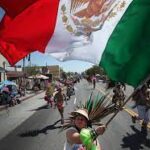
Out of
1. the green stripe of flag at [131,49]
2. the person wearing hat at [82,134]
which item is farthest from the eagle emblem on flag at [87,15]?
the person wearing hat at [82,134]

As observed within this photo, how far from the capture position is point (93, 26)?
5512mm

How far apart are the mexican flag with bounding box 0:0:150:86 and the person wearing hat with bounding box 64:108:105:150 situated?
2.40 ft

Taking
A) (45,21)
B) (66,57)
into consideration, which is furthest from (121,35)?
(45,21)

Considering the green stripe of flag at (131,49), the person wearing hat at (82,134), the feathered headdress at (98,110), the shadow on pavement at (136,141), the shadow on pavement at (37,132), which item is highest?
the green stripe of flag at (131,49)

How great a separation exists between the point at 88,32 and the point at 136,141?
834 centimetres

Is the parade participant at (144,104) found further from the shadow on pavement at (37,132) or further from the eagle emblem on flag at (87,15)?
the eagle emblem on flag at (87,15)

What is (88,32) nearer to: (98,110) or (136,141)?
(98,110)

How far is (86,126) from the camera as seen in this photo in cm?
577

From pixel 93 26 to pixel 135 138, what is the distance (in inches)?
353

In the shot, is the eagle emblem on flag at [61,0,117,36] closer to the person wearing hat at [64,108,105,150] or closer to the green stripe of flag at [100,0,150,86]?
the green stripe of flag at [100,0,150,86]

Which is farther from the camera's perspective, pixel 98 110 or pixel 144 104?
pixel 144 104

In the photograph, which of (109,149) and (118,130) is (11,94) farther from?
(109,149)

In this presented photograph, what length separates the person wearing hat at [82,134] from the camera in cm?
528

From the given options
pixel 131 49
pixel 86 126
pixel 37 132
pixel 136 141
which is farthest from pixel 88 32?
pixel 37 132
